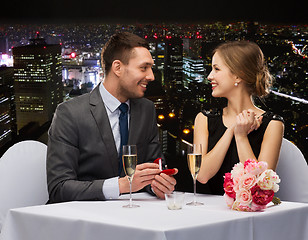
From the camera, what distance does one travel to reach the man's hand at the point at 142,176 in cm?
196

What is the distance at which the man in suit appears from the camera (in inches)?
80.1

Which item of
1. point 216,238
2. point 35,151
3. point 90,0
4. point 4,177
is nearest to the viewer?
point 216,238

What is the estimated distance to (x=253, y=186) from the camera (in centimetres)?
169

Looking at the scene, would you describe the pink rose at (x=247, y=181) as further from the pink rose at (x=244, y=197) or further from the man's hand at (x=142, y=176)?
the man's hand at (x=142, y=176)

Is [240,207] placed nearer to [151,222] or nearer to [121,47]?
[151,222]

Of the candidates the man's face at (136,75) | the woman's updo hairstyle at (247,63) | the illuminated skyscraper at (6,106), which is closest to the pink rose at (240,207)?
the man's face at (136,75)

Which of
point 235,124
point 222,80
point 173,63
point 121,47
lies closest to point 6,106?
point 173,63

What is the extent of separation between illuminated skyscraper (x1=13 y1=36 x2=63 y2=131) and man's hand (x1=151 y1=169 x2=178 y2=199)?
2489 millimetres

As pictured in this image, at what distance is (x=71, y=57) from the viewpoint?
441cm

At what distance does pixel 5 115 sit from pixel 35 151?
6.47ft

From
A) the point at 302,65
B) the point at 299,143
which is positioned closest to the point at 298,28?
the point at 302,65

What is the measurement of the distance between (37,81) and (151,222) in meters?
3.07

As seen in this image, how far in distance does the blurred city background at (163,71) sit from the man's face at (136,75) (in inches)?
73.5

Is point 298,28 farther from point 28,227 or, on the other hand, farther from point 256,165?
point 28,227
